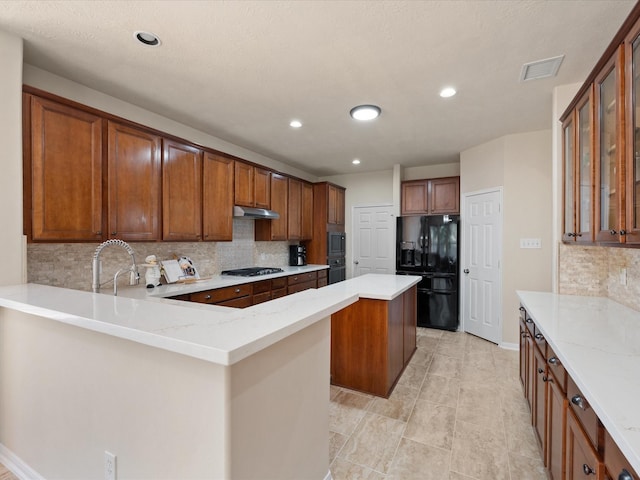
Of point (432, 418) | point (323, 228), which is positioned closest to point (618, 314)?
point (432, 418)

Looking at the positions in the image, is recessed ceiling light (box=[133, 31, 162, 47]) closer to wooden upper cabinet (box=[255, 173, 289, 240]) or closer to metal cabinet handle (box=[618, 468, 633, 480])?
wooden upper cabinet (box=[255, 173, 289, 240])

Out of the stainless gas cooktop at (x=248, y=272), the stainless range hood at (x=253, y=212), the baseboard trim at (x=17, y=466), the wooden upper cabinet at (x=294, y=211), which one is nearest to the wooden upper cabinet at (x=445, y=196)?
the wooden upper cabinet at (x=294, y=211)

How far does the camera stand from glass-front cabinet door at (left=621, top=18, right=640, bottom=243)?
130cm

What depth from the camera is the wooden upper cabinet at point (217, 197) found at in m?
3.34

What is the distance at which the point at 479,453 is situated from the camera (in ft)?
6.09

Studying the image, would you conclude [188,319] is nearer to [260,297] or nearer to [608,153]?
[608,153]

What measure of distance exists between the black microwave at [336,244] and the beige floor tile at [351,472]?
3.65 meters

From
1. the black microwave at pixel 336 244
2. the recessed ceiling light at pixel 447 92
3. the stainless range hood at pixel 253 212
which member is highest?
the recessed ceiling light at pixel 447 92

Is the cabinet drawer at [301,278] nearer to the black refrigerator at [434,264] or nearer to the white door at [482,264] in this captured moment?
the black refrigerator at [434,264]

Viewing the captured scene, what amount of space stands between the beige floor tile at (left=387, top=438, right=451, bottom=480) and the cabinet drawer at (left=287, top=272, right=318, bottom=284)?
2.60 meters

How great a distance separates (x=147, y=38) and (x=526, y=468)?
3.48m

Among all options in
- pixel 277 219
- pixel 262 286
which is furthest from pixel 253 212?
pixel 262 286

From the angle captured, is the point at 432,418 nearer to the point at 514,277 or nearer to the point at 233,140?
the point at 514,277

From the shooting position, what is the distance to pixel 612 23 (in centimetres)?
179
